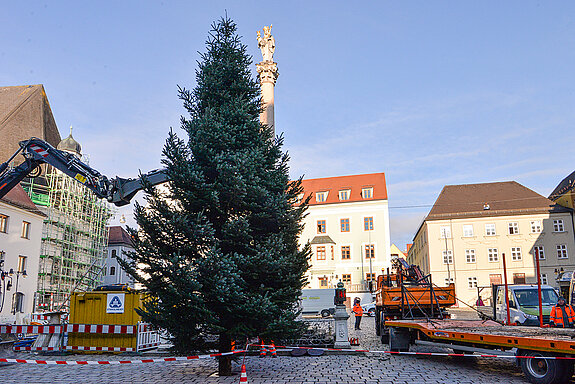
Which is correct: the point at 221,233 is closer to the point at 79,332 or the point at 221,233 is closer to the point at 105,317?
the point at 105,317

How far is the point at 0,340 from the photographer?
1780 cm

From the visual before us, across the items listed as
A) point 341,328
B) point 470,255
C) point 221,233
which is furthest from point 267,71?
point 470,255

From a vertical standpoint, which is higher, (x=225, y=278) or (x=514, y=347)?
(x=225, y=278)

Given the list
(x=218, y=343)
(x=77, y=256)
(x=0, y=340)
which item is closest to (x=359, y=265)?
(x=77, y=256)

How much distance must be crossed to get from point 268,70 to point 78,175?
12.4 m

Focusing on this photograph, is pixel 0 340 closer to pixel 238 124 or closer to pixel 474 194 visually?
pixel 238 124

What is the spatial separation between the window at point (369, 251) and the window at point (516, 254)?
50.0 feet

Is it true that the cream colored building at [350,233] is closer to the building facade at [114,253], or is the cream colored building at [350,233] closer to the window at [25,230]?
the building facade at [114,253]

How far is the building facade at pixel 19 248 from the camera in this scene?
37.2 metres

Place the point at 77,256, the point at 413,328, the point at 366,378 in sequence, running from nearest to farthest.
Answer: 1. the point at 366,378
2. the point at 413,328
3. the point at 77,256

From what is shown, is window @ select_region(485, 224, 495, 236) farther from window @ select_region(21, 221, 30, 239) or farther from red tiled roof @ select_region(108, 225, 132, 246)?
red tiled roof @ select_region(108, 225, 132, 246)

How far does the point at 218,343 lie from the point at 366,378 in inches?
132

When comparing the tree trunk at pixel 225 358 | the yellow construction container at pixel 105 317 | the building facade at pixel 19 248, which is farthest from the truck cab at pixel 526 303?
the building facade at pixel 19 248

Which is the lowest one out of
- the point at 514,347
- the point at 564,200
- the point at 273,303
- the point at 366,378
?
the point at 366,378
